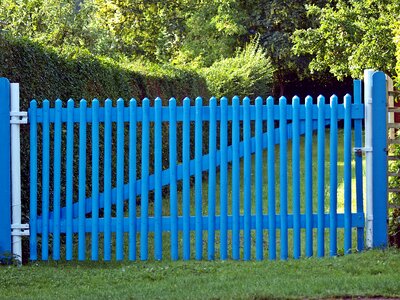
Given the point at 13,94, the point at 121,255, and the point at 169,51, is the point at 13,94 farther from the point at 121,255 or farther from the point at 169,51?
the point at 169,51

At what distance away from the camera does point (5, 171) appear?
27.2 ft

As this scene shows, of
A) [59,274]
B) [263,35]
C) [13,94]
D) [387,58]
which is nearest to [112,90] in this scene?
[13,94]

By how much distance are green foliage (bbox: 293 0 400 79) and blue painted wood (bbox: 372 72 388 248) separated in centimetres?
1485

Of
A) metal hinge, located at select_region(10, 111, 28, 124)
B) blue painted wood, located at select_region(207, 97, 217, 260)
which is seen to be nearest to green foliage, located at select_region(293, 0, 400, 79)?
blue painted wood, located at select_region(207, 97, 217, 260)

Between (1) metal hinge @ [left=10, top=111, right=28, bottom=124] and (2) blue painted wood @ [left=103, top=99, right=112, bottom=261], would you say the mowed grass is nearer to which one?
(2) blue painted wood @ [left=103, top=99, right=112, bottom=261]

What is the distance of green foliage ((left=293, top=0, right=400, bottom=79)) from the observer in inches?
936

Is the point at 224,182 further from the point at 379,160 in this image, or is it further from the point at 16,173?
the point at 16,173

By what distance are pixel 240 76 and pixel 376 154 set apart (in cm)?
1698

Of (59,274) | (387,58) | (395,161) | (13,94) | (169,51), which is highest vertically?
(169,51)

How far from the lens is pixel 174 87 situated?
18.1 m

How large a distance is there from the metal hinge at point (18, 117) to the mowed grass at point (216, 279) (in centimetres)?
140

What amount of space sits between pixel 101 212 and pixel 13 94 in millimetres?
3684

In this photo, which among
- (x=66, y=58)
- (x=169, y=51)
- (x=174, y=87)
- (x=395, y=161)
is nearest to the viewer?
(x=395, y=161)

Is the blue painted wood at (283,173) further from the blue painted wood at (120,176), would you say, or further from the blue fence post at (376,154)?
the blue painted wood at (120,176)
